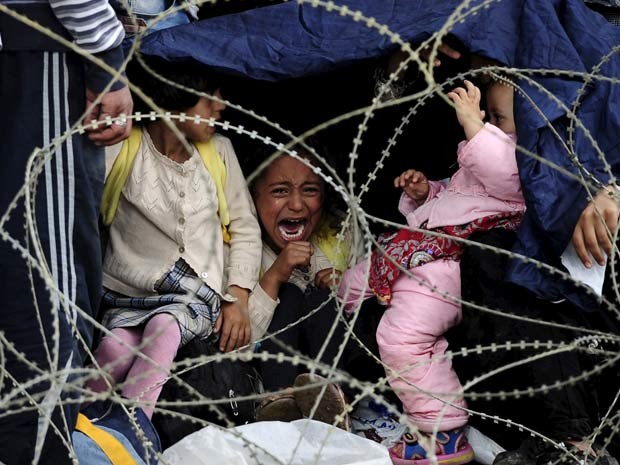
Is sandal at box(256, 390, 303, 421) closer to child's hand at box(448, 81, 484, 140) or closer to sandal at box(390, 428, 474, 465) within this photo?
sandal at box(390, 428, 474, 465)

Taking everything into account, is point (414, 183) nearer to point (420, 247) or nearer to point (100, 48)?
point (420, 247)

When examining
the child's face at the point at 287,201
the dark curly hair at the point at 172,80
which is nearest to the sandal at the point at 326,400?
the child's face at the point at 287,201

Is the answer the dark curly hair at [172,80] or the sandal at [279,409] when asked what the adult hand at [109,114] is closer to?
the dark curly hair at [172,80]

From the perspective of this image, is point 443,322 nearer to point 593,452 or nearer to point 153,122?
point 593,452

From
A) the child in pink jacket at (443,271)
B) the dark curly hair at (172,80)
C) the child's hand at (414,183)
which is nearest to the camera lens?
the child in pink jacket at (443,271)

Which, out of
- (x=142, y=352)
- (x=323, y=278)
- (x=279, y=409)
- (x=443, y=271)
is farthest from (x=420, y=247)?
(x=142, y=352)

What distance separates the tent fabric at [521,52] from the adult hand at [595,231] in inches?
1.4

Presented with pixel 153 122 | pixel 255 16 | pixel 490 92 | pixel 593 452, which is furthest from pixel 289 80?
pixel 593 452

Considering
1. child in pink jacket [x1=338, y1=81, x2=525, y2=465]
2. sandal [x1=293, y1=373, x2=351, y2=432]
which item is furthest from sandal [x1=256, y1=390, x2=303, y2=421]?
child in pink jacket [x1=338, y1=81, x2=525, y2=465]

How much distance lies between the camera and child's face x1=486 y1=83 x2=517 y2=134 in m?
2.96

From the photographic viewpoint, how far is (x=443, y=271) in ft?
9.84

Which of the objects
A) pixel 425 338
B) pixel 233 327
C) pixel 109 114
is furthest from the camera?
pixel 233 327

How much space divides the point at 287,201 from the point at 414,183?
470 millimetres

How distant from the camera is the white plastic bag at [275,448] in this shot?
2514 mm
